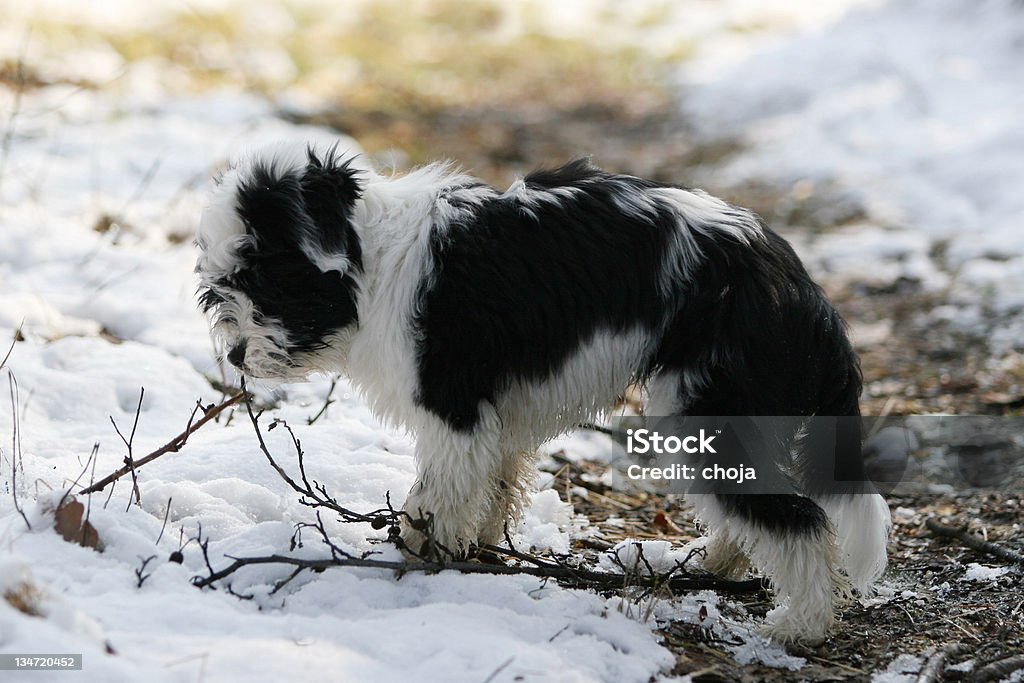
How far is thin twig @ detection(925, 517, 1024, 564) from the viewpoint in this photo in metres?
4.33

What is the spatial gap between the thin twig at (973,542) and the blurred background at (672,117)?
1370 mm

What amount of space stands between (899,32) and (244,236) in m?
14.2

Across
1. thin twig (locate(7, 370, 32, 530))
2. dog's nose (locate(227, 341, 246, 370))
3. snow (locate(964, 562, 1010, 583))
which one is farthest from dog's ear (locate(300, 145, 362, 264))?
snow (locate(964, 562, 1010, 583))

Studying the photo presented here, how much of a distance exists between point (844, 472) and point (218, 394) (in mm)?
3087

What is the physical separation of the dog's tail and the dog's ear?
174cm

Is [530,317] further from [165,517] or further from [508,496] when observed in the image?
[165,517]

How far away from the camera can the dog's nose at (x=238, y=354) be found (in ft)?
12.1

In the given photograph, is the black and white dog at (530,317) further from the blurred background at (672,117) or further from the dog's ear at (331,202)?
the blurred background at (672,117)

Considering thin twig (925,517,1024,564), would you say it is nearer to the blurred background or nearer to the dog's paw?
the dog's paw

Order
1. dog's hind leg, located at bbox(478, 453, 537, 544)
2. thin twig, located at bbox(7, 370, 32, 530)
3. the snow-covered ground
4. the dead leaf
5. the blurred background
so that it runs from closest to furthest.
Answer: the snow-covered ground < the dead leaf < thin twig, located at bbox(7, 370, 32, 530) < dog's hind leg, located at bbox(478, 453, 537, 544) < the blurred background

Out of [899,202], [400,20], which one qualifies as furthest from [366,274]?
[400,20]

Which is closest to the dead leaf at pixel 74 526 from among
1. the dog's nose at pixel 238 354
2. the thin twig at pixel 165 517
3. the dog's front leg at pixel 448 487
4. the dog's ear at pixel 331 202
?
the thin twig at pixel 165 517

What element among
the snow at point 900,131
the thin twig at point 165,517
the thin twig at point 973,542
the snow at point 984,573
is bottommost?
the snow at point 984,573

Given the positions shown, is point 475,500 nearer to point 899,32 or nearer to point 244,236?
point 244,236
